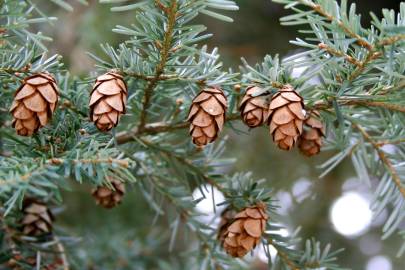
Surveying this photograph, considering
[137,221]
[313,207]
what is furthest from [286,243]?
[313,207]

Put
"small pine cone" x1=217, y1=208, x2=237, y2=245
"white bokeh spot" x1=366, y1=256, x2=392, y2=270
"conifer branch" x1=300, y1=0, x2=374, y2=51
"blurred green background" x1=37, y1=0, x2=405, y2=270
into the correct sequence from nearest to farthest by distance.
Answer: "conifer branch" x1=300, y1=0, x2=374, y2=51, "small pine cone" x1=217, y1=208, x2=237, y2=245, "blurred green background" x1=37, y1=0, x2=405, y2=270, "white bokeh spot" x1=366, y1=256, x2=392, y2=270

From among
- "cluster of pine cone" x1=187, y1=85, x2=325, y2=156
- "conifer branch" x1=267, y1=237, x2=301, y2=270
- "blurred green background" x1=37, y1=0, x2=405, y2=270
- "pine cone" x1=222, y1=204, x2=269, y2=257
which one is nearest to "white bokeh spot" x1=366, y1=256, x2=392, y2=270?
"blurred green background" x1=37, y1=0, x2=405, y2=270

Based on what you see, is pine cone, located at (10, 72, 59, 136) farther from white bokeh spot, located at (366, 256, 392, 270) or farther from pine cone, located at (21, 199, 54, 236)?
white bokeh spot, located at (366, 256, 392, 270)

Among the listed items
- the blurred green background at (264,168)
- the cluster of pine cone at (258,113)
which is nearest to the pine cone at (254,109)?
the cluster of pine cone at (258,113)

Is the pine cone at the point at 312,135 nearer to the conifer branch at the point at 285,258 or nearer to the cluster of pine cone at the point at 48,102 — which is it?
the conifer branch at the point at 285,258

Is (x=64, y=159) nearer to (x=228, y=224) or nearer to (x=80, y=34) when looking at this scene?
(x=228, y=224)
